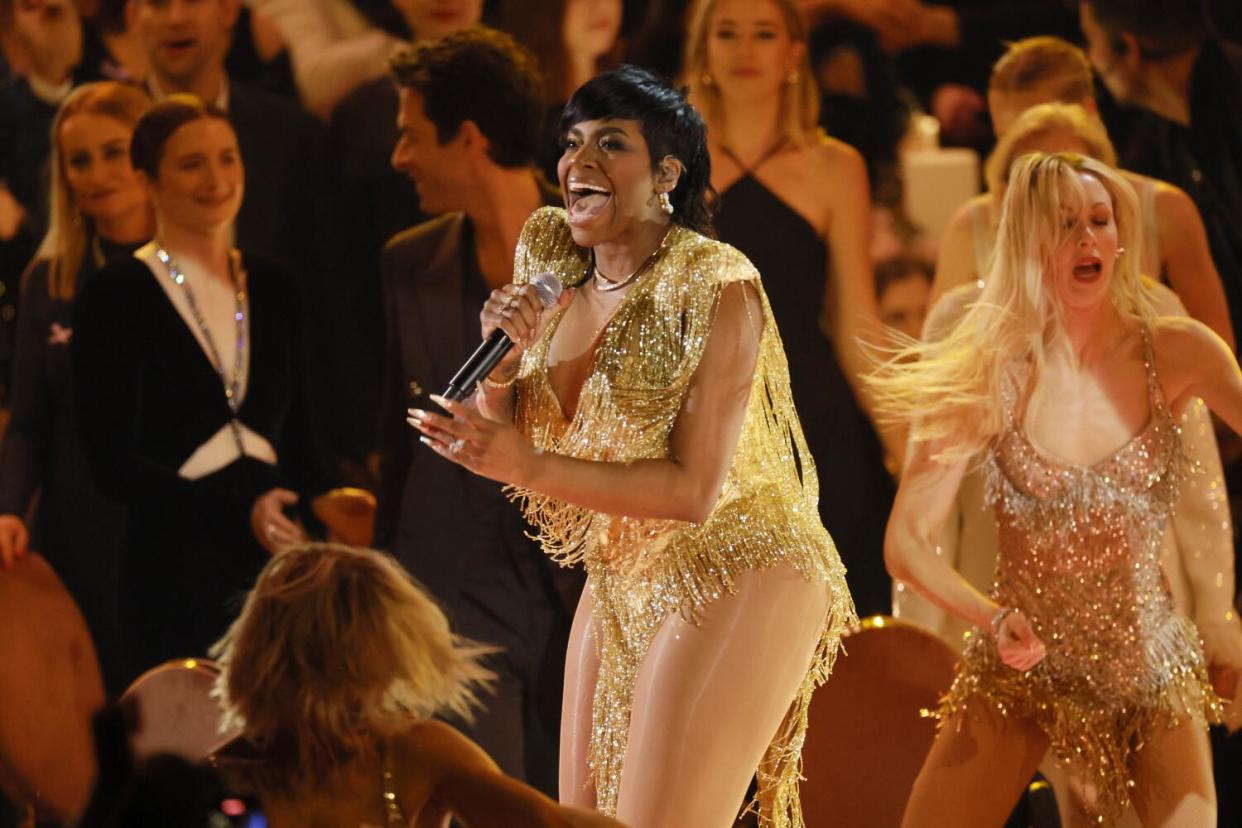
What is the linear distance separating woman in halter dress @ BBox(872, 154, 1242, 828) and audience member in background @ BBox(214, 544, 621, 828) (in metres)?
1.19

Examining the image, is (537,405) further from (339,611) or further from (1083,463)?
(1083,463)

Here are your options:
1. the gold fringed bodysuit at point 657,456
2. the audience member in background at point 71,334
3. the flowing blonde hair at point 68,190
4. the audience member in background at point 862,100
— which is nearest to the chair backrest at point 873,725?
the gold fringed bodysuit at point 657,456

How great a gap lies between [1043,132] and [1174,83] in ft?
2.18

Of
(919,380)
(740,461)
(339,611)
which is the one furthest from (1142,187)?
(339,611)

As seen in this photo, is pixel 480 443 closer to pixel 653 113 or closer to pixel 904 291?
pixel 653 113

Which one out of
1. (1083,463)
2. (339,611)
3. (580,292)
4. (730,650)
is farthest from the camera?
(1083,463)

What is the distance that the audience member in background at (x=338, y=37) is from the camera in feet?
15.8

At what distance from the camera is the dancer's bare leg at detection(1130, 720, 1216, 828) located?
3.16 meters

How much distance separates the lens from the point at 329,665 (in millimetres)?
2348

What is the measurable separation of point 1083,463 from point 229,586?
2.30 metres

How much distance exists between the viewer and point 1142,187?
15.6 feet

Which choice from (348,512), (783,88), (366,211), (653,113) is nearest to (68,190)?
(366,211)

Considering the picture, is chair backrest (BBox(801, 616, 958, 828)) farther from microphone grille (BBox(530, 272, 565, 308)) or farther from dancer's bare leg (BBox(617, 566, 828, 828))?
microphone grille (BBox(530, 272, 565, 308))

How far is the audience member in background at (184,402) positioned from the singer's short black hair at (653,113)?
2124 millimetres
